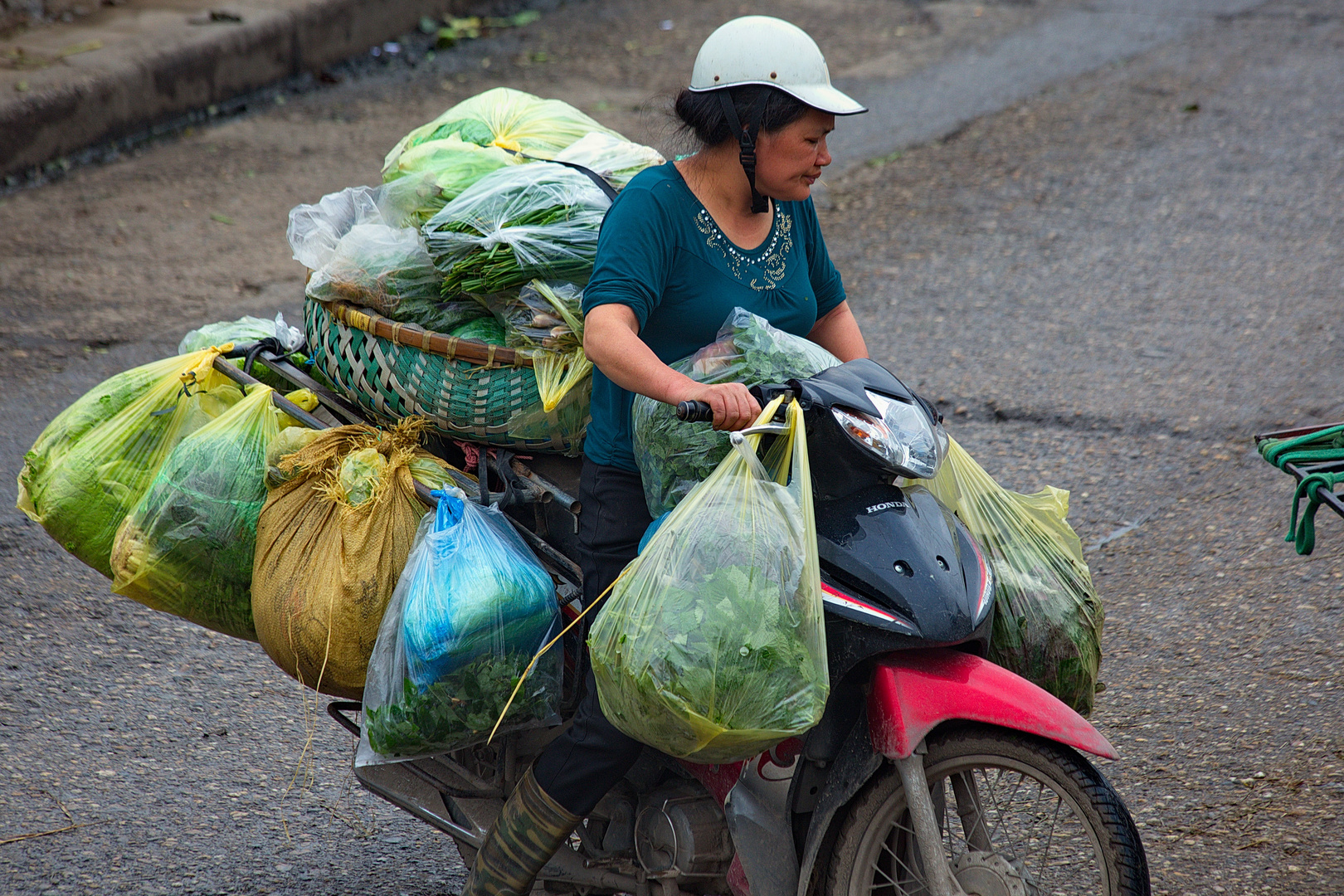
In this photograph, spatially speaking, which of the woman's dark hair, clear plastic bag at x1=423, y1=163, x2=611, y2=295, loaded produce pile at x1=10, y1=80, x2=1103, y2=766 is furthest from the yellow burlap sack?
the woman's dark hair

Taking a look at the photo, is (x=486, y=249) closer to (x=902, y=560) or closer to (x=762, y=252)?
(x=762, y=252)

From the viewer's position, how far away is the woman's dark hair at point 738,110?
88.4 inches

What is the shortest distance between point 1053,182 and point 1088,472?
122 inches

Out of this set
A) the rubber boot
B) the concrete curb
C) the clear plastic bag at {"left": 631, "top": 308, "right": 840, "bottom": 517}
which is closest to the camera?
the clear plastic bag at {"left": 631, "top": 308, "right": 840, "bottom": 517}

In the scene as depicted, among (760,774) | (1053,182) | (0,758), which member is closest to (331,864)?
(0,758)

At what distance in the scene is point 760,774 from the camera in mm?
2283

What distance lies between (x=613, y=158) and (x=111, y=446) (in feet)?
4.25

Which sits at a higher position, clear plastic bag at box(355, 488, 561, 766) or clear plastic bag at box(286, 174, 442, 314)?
clear plastic bag at box(286, 174, 442, 314)

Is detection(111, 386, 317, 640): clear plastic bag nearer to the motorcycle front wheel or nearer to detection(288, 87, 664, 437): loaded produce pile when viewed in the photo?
detection(288, 87, 664, 437): loaded produce pile

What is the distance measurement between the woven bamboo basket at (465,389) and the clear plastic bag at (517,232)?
14cm

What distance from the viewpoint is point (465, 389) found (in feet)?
8.19

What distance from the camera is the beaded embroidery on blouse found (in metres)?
2.33

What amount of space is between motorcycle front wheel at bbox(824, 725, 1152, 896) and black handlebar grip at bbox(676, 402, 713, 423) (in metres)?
0.65

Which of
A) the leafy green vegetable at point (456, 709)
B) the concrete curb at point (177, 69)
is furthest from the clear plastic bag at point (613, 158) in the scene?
the concrete curb at point (177, 69)
